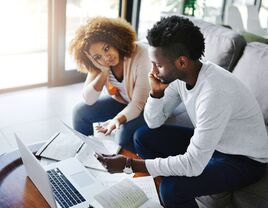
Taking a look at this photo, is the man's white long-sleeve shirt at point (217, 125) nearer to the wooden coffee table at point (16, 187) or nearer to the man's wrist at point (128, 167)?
the man's wrist at point (128, 167)

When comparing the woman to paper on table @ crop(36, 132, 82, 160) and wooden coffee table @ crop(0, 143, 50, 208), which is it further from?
wooden coffee table @ crop(0, 143, 50, 208)

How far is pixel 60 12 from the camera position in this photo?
2.94m

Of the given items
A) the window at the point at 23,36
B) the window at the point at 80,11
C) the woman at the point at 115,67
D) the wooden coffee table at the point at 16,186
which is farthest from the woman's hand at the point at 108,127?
the window at the point at 23,36

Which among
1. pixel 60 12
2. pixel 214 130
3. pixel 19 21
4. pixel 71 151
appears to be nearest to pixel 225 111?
pixel 214 130

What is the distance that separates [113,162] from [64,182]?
0.19 m

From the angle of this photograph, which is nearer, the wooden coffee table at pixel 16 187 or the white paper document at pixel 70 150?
the wooden coffee table at pixel 16 187

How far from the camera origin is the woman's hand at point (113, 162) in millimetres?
1283

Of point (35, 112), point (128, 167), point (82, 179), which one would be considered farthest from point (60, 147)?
point (35, 112)

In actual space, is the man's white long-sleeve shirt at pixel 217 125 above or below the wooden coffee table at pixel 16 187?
above

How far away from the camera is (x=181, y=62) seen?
1.27m

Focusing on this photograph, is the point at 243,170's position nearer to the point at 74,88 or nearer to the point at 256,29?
the point at 74,88

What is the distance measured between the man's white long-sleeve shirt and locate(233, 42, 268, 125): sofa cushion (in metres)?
0.42

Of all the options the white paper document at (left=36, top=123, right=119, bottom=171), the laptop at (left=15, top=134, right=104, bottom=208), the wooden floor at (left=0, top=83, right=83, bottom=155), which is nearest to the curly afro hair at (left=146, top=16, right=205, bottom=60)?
the white paper document at (left=36, top=123, right=119, bottom=171)

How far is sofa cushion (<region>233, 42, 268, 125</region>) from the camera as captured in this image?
1.75 m
